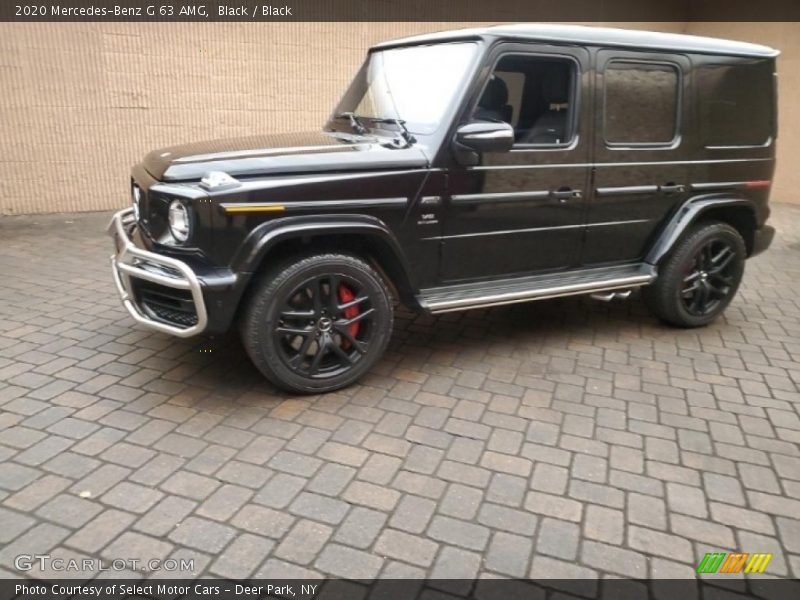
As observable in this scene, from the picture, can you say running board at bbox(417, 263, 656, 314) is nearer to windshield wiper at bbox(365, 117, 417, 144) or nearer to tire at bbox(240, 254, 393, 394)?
tire at bbox(240, 254, 393, 394)

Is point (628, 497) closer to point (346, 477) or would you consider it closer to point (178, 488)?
point (346, 477)

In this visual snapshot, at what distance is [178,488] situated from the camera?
108 inches

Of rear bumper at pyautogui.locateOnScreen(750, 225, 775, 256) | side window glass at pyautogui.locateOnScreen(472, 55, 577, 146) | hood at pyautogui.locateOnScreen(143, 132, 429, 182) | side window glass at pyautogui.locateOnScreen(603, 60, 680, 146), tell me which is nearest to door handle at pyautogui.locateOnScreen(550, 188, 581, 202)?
side window glass at pyautogui.locateOnScreen(472, 55, 577, 146)

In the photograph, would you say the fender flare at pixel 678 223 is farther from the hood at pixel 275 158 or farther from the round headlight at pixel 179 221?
the round headlight at pixel 179 221

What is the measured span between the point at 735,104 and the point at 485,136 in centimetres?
248

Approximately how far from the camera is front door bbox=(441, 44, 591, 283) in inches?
150

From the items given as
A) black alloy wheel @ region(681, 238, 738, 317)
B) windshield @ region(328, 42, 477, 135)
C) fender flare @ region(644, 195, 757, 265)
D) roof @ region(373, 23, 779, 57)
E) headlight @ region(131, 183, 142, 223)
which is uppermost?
roof @ region(373, 23, 779, 57)

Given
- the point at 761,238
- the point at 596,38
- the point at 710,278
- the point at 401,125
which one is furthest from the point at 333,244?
the point at 761,238

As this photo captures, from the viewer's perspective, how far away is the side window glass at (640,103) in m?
4.21

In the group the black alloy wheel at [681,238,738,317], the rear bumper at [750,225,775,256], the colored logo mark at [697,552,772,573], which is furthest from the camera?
the rear bumper at [750,225,775,256]

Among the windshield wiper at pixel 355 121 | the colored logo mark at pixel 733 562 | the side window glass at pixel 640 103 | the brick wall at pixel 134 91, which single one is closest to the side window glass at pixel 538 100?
the side window glass at pixel 640 103

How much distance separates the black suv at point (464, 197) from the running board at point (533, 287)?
0.05 feet

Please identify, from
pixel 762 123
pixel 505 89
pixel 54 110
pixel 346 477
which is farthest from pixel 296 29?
pixel 346 477

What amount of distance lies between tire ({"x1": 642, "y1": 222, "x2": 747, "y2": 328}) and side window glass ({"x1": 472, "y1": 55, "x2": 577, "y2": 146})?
1403mm
